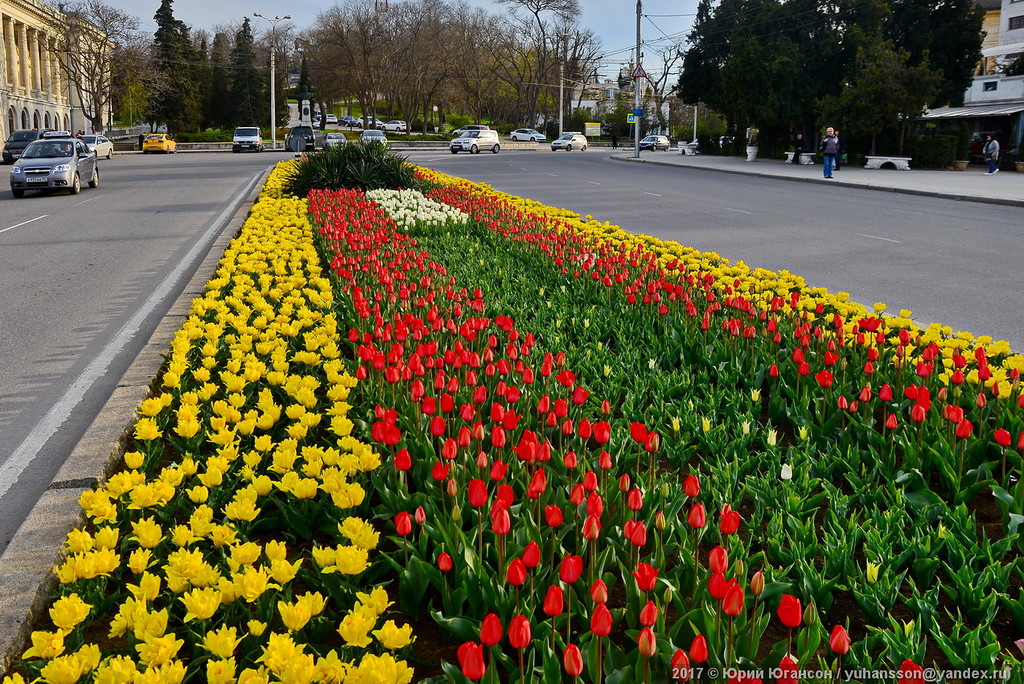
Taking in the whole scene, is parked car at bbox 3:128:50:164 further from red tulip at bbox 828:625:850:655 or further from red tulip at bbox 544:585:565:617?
red tulip at bbox 828:625:850:655

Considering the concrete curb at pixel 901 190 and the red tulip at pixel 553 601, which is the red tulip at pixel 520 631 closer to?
the red tulip at pixel 553 601

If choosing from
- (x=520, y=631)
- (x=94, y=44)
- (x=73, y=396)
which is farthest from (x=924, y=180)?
(x=94, y=44)

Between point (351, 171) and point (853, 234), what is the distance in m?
9.28

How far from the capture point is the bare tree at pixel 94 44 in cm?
6575

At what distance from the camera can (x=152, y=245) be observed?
1343cm

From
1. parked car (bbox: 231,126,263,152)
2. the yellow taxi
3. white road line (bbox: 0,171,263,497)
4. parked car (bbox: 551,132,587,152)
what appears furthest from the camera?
parked car (bbox: 551,132,587,152)

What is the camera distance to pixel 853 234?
1465cm

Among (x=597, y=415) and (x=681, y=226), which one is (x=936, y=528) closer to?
(x=597, y=415)

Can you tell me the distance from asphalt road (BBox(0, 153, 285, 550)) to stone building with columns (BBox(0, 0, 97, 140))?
5312 cm

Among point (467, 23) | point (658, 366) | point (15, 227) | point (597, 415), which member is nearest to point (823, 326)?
point (658, 366)

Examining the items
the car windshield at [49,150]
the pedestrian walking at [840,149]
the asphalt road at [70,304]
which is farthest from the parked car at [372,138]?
the pedestrian walking at [840,149]

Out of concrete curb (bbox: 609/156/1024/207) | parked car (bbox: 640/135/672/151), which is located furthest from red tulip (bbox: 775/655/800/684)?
parked car (bbox: 640/135/672/151)

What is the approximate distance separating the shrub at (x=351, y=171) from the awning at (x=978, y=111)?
34219 mm

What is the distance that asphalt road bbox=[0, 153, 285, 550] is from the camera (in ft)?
16.1
